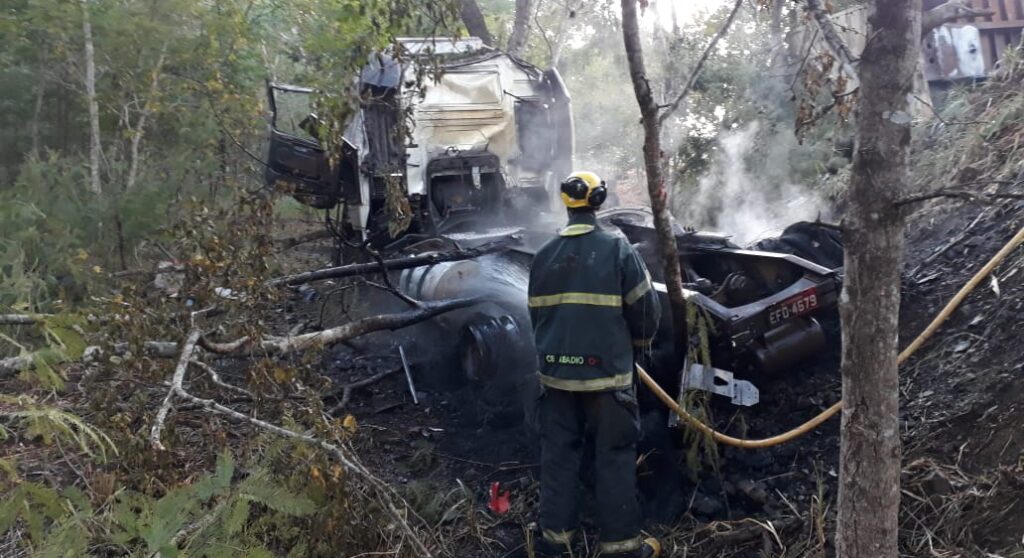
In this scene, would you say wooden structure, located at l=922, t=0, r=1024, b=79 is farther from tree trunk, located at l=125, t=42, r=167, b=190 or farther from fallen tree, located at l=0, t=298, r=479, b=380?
tree trunk, located at l=125, t=42, r=167, b=190

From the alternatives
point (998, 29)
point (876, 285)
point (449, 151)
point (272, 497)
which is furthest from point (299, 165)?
point (998, 29)

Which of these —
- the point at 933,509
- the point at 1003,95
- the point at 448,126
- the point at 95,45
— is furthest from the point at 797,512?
the point at 95,45

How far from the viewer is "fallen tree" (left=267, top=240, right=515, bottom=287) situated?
5926 mm

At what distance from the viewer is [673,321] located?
15.1 feet

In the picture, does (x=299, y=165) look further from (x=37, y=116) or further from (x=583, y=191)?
(x=583, y=191)

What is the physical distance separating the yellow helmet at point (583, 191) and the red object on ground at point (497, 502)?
1.64 m

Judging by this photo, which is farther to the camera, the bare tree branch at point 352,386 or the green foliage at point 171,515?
the bare tree branch at point 352,386

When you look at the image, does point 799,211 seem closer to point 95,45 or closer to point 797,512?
point 797,512

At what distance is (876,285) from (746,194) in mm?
7383

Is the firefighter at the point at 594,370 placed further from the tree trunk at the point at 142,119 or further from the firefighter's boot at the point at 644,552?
the tree trunk at the point at 142,119

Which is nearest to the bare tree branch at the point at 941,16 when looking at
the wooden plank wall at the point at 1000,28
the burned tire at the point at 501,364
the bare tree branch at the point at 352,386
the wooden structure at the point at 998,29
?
the burned tire at the point at 501,364

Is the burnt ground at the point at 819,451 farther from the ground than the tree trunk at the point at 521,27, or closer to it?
closer to it

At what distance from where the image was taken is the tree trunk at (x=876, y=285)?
254 cm

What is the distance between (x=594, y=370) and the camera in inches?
163
